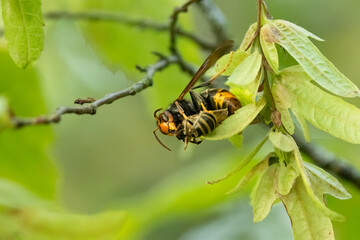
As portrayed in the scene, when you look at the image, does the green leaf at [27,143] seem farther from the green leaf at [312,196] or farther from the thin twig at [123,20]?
the green leaf at [312,196]

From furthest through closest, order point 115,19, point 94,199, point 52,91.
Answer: point 94,199 → point 52,91 → point 115,19

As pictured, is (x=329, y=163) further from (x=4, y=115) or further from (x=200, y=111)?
(x=4, y=115)

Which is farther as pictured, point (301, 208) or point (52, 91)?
point (52, 91)

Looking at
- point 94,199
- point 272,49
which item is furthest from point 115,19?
point 94,199

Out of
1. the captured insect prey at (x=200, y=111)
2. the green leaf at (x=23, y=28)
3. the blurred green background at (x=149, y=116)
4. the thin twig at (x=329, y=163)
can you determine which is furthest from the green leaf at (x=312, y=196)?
the thin twig at (x=329, y=163)

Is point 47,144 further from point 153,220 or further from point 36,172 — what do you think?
point 153,220

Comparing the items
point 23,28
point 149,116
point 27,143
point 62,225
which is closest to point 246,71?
point 23,28
